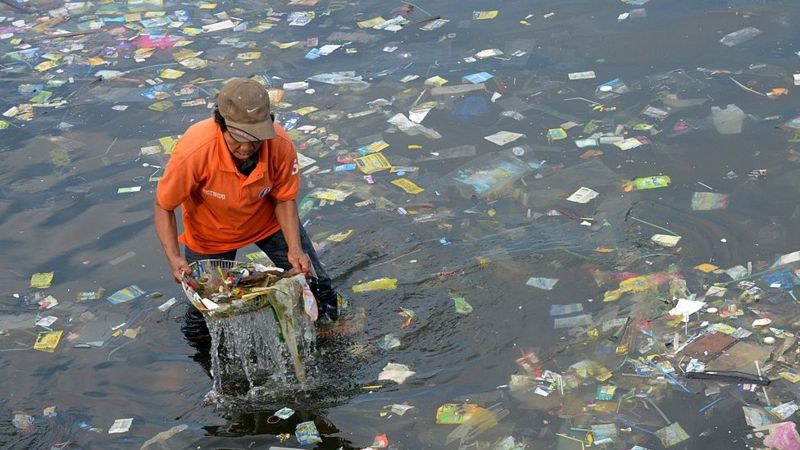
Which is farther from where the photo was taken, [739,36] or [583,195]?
[739,36]

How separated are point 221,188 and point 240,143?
30cm

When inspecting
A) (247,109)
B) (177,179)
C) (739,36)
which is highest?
(247,109)

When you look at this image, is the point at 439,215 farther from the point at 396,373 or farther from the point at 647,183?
the point at 396,373

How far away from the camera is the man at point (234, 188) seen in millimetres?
4102

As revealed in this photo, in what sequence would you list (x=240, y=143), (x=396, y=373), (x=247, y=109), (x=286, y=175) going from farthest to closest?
1. (x=396, y=373)
2. (x=286, y=175)
3. (x=240, y=143)
4. (x=247, y=109)

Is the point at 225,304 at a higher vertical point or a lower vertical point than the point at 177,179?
lower

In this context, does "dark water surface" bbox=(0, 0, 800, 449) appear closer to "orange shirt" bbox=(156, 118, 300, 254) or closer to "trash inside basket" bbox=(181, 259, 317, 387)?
"trash inside basket" bbox=(181, 259, 317, 387)

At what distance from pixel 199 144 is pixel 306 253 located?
100 cm

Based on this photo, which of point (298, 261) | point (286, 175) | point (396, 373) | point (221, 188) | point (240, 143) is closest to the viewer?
point (240, 143)

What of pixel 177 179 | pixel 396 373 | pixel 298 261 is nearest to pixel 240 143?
pixel 177 179

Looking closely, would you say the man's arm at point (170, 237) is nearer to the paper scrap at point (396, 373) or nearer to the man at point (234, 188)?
the man at point (234, 188)

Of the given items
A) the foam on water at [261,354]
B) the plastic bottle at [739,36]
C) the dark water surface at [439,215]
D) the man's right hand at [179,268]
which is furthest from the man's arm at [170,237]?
the plastic bottle at [739,36]

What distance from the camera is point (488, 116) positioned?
287 inches

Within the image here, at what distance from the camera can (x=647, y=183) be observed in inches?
244
